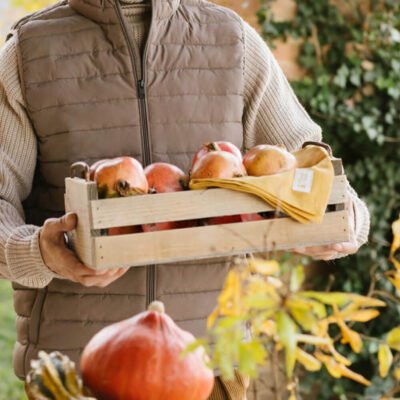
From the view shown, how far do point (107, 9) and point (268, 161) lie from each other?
0.58m

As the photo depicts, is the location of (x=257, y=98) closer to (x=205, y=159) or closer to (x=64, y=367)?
(x=205, y=159)

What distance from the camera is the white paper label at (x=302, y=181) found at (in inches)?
54.9

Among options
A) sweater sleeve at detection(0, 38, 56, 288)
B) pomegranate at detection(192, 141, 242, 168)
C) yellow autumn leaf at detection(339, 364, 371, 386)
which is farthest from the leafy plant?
yellow autumn leaf at detection(339, 364, 371, 386)

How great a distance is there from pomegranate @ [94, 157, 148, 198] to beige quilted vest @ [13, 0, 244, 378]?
1.34 feet

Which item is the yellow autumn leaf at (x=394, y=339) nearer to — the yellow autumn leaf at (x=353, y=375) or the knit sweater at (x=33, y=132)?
the yellow autumn leaf at (x=353, y=375)

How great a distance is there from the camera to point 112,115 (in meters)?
1.76

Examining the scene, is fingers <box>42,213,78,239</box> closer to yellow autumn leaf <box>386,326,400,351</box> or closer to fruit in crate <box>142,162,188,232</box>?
fruit in crate <box>142,162,188,232</box>

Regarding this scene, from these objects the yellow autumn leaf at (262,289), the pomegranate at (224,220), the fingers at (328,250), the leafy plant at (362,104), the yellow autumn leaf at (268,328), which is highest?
the yellow autumn leaf at (262,289)

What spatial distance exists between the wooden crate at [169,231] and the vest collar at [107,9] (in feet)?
1.63

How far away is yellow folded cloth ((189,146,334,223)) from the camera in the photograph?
1.37 meters

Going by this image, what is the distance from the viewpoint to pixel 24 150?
5.86ft

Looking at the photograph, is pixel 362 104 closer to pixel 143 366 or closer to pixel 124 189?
pixel 124 189

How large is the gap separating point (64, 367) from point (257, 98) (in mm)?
982

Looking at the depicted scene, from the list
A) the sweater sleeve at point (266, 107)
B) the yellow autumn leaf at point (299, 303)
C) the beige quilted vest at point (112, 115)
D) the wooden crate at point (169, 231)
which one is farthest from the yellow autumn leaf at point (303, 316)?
the sweater sleeve at point (266, 107)
